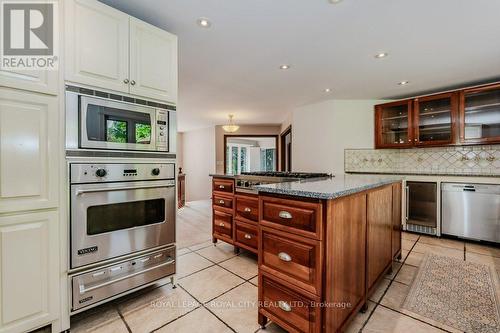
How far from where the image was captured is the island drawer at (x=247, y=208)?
2.40 metres

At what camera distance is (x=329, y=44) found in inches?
85.4

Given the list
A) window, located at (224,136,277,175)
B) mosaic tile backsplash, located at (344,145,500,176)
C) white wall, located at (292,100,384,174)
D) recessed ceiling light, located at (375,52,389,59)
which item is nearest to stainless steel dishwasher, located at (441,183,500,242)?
mosaic tile backsplash, located at (344,145,500,176)

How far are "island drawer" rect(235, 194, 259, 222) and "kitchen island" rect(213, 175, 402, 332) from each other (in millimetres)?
952

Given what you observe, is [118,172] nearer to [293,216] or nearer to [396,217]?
[293,216]

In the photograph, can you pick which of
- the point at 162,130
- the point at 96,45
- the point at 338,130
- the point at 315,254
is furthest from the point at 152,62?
the point at 338,130

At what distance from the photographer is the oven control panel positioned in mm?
1412

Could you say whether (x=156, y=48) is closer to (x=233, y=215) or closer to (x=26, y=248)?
(x=26, y=248)

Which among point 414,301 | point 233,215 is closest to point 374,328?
point 414,301

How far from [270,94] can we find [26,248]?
341 cm

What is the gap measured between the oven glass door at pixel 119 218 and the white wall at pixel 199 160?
5162 mm

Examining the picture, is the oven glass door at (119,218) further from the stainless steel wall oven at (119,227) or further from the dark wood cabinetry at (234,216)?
the dark wood cabinetry at (234,216)

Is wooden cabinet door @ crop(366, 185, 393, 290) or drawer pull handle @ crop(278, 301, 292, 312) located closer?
drawer pull handle @ crop(278, 301, 292, 312)

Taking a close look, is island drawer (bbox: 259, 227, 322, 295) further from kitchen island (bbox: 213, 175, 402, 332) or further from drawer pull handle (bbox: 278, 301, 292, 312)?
drawer pull handle (bbox: 278, 301, 292, 312)

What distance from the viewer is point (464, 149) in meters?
3.34
